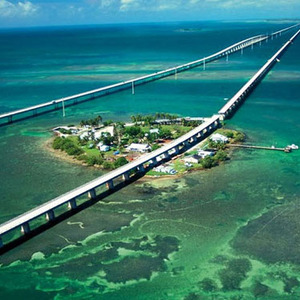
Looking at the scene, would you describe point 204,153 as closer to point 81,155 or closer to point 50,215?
point 81,155

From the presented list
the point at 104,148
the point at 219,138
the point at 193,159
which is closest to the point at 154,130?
the point at 104,148

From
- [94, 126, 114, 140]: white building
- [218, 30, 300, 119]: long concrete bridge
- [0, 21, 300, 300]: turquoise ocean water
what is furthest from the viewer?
[218, 30, 300, 119]: long concrete bridge

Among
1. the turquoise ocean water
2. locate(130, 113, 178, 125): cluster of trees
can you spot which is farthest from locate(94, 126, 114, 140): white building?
the turquoise ocean water

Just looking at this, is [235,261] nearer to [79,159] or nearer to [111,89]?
[79,159]

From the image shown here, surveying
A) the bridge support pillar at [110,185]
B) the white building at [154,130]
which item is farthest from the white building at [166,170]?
the white building at [154,130]

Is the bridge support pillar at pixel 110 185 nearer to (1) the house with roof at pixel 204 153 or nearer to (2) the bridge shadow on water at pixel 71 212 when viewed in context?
(2) the bridge shadow on water at pixel 71 212

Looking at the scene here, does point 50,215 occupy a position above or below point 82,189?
below

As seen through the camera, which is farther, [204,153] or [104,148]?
[104,148]

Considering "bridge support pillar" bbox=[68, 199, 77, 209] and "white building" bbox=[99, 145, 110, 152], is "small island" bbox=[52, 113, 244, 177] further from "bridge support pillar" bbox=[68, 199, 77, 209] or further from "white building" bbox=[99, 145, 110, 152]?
"bridge support pillar" bbox=[68, 199, 77, 209]

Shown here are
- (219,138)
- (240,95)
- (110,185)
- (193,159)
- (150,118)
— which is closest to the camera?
(110,185)
